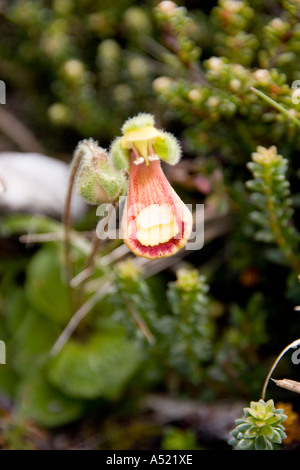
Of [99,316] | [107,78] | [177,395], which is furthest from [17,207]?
[177,395]

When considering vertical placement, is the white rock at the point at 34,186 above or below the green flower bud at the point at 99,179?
above

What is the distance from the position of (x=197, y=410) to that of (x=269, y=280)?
612mm

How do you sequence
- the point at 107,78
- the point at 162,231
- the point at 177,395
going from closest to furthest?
1. the point at 162,231
2. the point at 177,395
3. the point at 107,78

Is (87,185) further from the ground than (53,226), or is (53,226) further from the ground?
(53,226)

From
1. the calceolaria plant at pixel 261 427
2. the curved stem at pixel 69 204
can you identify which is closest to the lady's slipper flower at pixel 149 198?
the curved stem at pixel 69 204

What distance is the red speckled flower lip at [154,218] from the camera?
1359 mm

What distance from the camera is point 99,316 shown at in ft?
7.42

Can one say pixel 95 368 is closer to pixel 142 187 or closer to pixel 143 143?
pixel 142 187

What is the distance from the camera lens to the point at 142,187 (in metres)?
1.45

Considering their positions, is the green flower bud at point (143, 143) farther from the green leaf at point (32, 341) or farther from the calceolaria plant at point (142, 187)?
the green leaf at point (32, 341)

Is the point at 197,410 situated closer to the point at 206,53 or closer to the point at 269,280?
the point at 269,280

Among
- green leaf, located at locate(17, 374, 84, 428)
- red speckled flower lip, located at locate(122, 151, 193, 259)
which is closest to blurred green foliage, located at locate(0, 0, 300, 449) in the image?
green leaf, located at locate(17, 374, 84, 428)

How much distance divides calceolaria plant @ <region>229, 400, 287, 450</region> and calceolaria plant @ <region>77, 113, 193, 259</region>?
1.57 ft

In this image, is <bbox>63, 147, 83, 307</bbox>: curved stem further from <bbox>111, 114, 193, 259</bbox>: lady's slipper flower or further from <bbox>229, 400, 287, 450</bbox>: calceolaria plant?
<bbox>229, 400, 287, 450</bbox>: calceolaria plant
